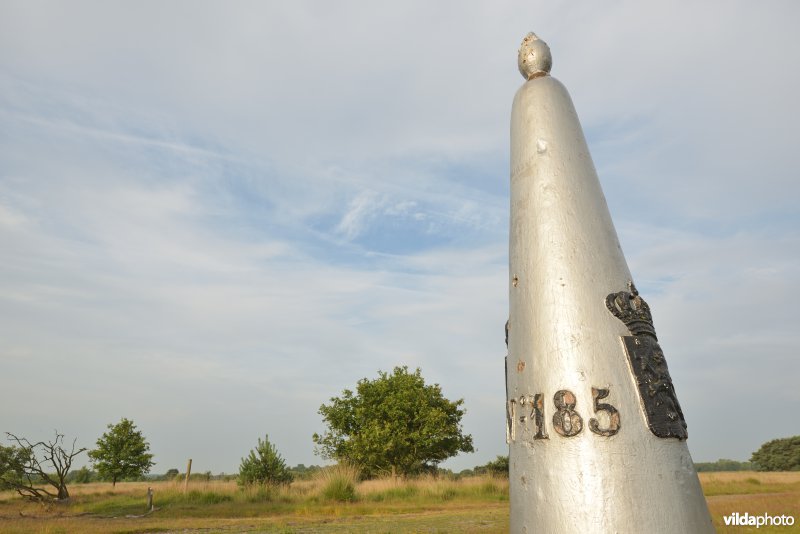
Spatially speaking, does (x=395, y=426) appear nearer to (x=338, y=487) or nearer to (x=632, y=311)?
(x=338, y=487)

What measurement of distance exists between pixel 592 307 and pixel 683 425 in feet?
2.82

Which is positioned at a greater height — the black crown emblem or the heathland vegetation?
the black crown emblem

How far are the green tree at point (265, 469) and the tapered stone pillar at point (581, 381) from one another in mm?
22647

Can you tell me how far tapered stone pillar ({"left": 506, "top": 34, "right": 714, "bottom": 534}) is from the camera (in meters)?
2.66

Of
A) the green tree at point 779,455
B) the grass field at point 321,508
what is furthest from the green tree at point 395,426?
the green tree at point 779,455

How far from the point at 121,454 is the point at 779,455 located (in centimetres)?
6032

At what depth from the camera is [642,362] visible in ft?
9.92

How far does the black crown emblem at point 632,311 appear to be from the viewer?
3.15 meters

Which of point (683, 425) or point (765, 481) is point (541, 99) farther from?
point (765, 481)

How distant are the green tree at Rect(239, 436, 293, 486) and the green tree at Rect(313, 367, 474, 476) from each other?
591 centimetres

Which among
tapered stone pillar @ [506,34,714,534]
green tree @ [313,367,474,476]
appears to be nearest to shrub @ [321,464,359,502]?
green tree @ [313,367,474,476]

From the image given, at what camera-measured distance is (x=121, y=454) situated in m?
30.6

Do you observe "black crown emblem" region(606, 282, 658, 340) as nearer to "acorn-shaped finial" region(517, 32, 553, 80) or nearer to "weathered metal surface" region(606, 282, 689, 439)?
"weathered metal surface" region(606, 282, 689, 439)

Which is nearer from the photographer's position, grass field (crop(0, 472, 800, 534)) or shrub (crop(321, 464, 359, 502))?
grass field (crop(0, 472, 800, 534))
